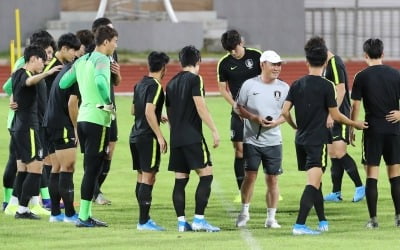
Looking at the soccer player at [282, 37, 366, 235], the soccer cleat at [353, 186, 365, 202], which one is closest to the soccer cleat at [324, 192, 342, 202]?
the soccer cleat at [353, 186, 365, 202]

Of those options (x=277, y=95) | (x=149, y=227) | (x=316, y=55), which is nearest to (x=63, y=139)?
(x=149, y=227)

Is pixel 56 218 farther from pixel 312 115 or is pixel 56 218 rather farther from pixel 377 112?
pixel 377 112

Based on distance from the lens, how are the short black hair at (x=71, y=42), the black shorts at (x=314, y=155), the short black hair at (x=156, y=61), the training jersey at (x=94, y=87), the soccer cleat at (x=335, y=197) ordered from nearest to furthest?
the black shorts at (x=314, y=155), the training jersey at (x=94, y=87), the short black hair at (x=156, y=61), the short black hair at (x=71, y=42), the soccer cleat at (x=335, y=197)

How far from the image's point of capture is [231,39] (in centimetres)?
1502

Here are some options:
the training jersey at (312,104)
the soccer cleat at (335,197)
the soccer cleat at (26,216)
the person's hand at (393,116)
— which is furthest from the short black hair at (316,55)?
the soccer cleat at (335,197)

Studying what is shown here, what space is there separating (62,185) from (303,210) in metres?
2.77

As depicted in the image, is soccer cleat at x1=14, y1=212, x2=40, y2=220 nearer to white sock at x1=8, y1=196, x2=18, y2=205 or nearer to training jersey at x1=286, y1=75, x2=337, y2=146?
white sock at x1=8, y1=196, x2=18, y2=205

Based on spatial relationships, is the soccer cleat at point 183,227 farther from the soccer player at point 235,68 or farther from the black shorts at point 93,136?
the soccer player at point 235,68

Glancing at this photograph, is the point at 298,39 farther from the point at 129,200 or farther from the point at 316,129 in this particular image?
the point at 316,129

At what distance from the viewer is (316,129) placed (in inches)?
500

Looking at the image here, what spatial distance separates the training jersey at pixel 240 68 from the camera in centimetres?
1522

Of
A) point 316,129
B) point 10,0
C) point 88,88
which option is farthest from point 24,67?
point 10,0

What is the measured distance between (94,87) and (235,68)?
280 centimetres

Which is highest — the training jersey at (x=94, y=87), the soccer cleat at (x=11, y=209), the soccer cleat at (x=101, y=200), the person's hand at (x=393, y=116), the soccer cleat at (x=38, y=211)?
the training jersey at (x=94, y=87)
